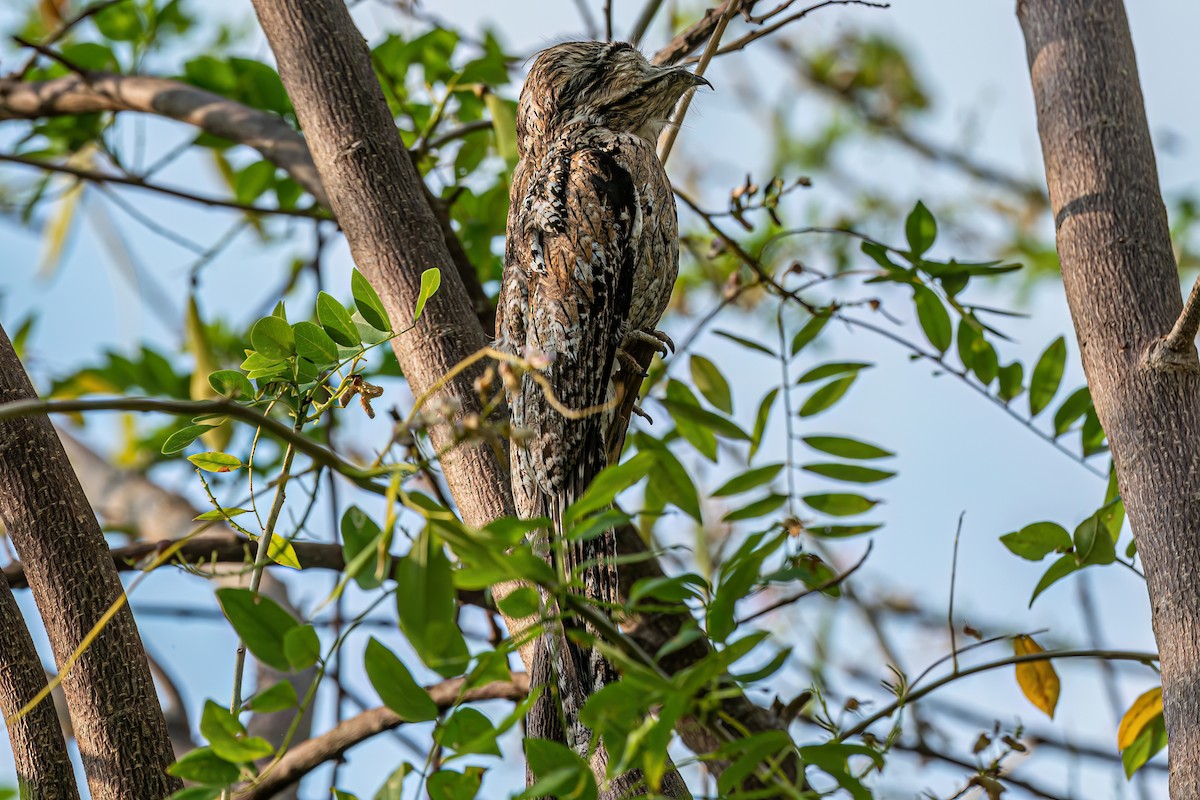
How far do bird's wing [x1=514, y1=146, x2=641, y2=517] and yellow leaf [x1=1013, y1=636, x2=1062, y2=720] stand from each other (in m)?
0.90

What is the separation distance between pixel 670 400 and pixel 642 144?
550 millimetres

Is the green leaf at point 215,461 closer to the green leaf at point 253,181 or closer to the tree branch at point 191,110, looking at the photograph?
the tree branch at point 191,110

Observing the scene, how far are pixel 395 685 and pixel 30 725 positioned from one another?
0.82 m

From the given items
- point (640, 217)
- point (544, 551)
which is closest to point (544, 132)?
point (640, 217)

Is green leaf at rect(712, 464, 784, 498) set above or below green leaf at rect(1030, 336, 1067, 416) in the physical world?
below

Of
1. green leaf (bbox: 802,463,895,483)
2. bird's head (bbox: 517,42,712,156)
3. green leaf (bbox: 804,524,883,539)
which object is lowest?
green leaf (bbox: 804,524,883,539)

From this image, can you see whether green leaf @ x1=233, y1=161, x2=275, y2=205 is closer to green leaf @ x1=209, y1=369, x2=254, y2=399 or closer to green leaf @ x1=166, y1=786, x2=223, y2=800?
green leaf @ x1=209, y1=369, x2=254, y2=399

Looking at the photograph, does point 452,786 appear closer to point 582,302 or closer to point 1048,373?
point 582,302

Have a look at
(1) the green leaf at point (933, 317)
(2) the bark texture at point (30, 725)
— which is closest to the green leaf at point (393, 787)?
(2) the bark texture at point (30, 725)

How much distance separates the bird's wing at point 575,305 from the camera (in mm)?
2111

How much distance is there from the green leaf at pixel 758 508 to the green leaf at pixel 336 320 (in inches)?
38.7

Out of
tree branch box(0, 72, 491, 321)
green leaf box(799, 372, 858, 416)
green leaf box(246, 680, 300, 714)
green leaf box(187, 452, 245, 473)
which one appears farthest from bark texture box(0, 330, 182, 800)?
green leaf box(799, 372, 858, 416)

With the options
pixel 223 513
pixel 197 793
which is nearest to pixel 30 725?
pixel 223 513

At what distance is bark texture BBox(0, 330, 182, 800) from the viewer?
171cm
